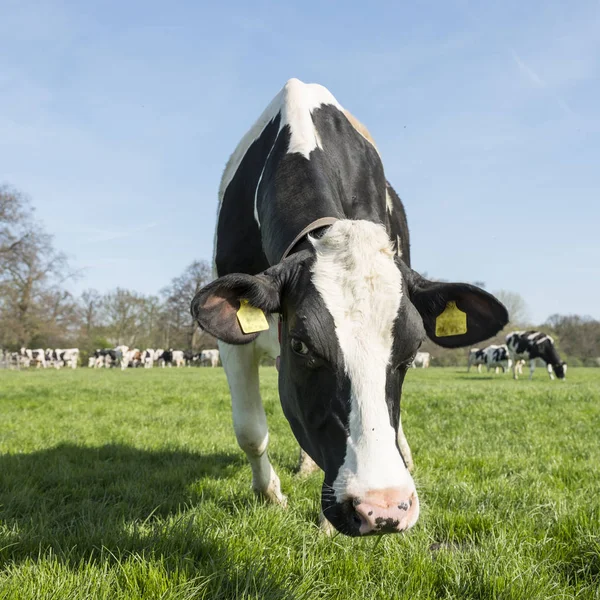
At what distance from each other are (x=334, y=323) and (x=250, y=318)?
0.56 metres

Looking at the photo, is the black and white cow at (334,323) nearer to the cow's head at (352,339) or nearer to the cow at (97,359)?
the cow's head at (352,339)

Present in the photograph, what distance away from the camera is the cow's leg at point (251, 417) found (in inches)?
158

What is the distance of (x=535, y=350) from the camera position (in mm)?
29547

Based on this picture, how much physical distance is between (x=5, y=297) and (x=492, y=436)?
41.3 meters

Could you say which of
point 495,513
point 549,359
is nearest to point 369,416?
point 495,513

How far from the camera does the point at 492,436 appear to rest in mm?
7109

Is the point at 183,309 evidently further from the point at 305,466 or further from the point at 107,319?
the point at 305,466

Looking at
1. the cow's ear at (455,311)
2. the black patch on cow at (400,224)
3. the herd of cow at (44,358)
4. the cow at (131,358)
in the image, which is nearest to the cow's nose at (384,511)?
the cow's ear at (455,311)

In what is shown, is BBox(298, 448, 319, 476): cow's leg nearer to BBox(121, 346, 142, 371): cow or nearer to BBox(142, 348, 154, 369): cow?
BBox(121, 346, 142, 371): cow

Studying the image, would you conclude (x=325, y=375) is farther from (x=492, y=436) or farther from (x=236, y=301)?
(x=492, y=436)

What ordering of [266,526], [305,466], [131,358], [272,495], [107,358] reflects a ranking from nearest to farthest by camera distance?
[266,526], [272,495], [305,466], [107,358], [131,358]

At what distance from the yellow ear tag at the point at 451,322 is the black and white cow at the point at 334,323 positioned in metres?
0.02

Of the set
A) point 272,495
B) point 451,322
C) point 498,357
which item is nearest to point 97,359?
point 498,357

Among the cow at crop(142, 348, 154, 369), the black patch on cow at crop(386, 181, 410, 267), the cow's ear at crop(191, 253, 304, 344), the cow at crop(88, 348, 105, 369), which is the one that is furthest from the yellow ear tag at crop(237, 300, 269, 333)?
the cow at crop(142, 348, 154, 369)
